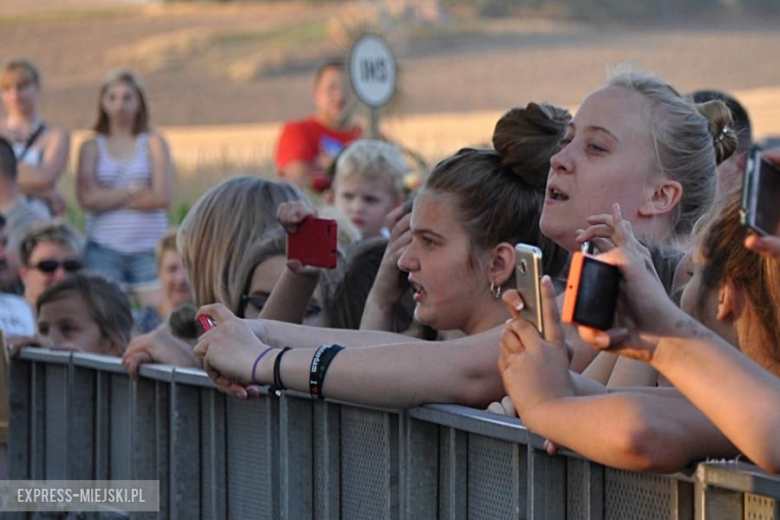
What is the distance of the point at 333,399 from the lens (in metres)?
3.74

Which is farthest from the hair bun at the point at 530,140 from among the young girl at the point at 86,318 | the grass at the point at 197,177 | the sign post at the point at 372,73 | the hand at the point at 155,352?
the grass at the point at 197,177

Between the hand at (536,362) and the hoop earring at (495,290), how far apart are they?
977 millimetres

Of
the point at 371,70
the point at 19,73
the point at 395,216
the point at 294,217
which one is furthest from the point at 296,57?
the point at 294,217

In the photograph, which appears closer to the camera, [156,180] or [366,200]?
[366,200]

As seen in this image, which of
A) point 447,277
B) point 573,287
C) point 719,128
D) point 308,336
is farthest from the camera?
point 719,128

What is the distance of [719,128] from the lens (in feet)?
14.1

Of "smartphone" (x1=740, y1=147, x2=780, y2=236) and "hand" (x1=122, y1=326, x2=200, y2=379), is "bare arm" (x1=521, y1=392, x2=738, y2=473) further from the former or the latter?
"hand" (x1=122, y1=326, x2=200, y2=379)

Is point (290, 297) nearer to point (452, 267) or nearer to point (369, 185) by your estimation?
point (452, 267)

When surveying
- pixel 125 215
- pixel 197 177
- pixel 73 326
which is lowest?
pixel 197 177

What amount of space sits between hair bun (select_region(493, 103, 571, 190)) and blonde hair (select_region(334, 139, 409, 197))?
2898 mm

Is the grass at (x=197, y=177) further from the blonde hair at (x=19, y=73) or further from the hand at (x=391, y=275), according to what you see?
the hand at (x=391, y=275)

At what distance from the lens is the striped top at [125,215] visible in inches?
388

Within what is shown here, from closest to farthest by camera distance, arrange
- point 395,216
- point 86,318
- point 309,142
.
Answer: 1. point 395,216
2. point 86,318
3. point 309,142

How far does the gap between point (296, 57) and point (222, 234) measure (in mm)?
50899
